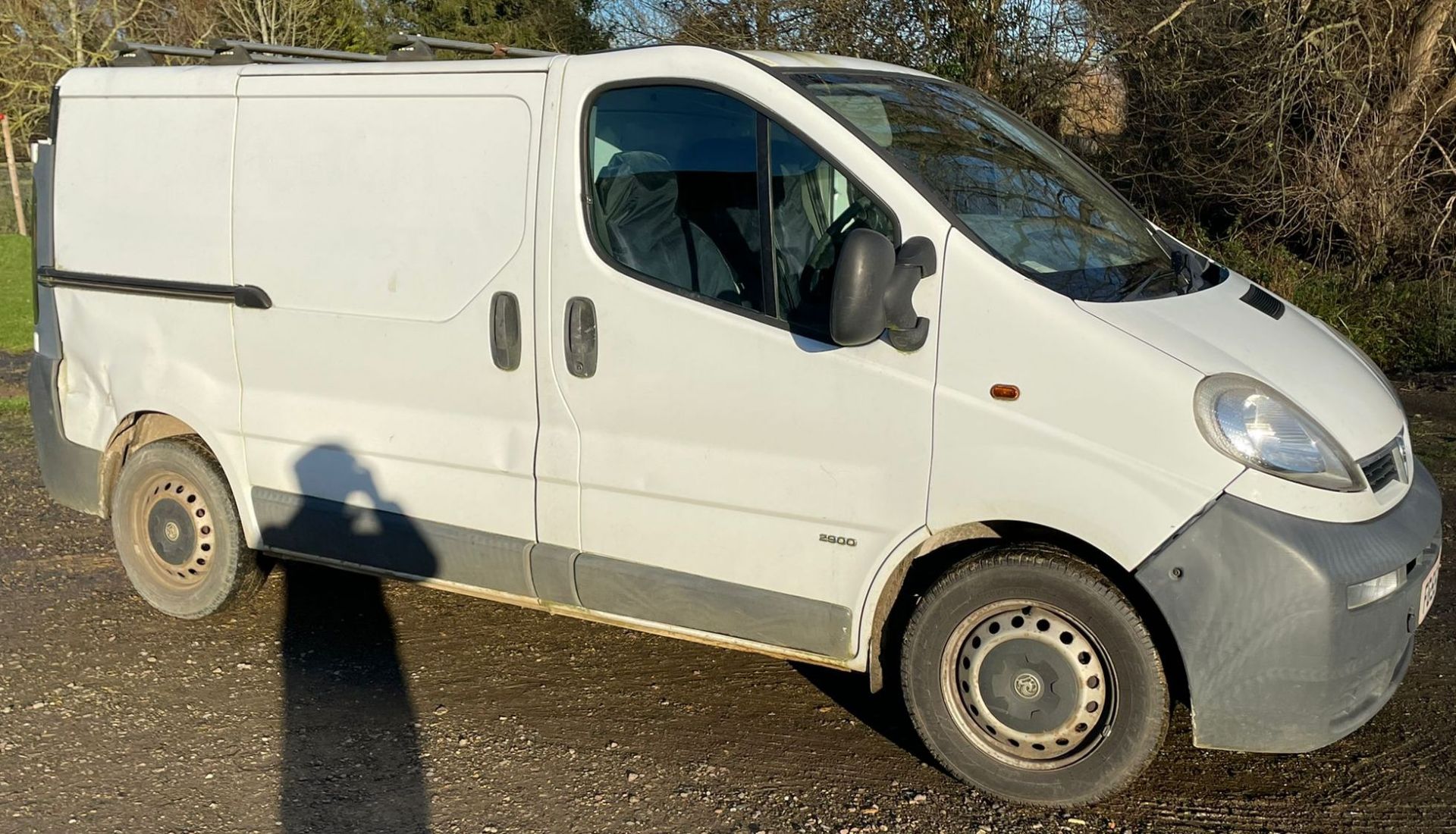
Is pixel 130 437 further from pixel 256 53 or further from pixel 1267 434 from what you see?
pixel 1267 434

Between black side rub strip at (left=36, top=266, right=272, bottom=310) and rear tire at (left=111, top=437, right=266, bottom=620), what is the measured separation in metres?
0.67

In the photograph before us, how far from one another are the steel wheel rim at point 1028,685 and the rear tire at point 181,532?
3141 mm

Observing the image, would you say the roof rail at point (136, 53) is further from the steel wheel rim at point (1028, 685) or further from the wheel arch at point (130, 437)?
the steel wheel rim at point (1028, 685)

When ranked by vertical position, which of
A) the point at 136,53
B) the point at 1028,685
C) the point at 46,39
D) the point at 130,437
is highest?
the point at 46,39

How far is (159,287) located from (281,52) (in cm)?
130

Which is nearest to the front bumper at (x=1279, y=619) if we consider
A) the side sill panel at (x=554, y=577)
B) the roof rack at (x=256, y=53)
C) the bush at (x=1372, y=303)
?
the side sill panel at (x=554, y=577)

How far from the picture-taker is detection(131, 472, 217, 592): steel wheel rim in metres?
5.65

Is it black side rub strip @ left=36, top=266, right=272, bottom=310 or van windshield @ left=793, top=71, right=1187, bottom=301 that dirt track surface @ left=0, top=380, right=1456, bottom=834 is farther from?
van windshield @ left=793, top=71, right=1187, bottom=301

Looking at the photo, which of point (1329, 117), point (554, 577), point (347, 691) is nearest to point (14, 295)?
point (347, 691)

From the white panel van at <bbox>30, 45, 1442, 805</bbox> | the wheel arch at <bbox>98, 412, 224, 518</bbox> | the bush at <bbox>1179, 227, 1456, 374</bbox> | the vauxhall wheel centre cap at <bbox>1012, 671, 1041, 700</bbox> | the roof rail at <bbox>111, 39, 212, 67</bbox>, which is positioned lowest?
the bush at <bbox>1179, 227, 1456, 374</bbox>

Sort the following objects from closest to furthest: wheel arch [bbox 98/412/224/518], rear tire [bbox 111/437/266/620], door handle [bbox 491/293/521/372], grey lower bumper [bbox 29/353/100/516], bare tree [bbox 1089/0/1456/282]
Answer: door handle [bbox 491/293/521/372], rear tire [bbox 111/437/266/620], wheel arch [bbox 98/412/224/518], grey lower bumper [bbox 29/353/100/516], bare tree [bbox 1089/0/1456/282]

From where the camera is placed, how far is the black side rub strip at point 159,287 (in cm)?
510

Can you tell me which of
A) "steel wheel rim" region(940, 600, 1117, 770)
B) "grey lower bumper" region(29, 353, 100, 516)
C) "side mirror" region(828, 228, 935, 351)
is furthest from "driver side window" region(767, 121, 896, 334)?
"grey lower bumper" region(29, 353, 100, 516)

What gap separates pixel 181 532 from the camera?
5715mm
